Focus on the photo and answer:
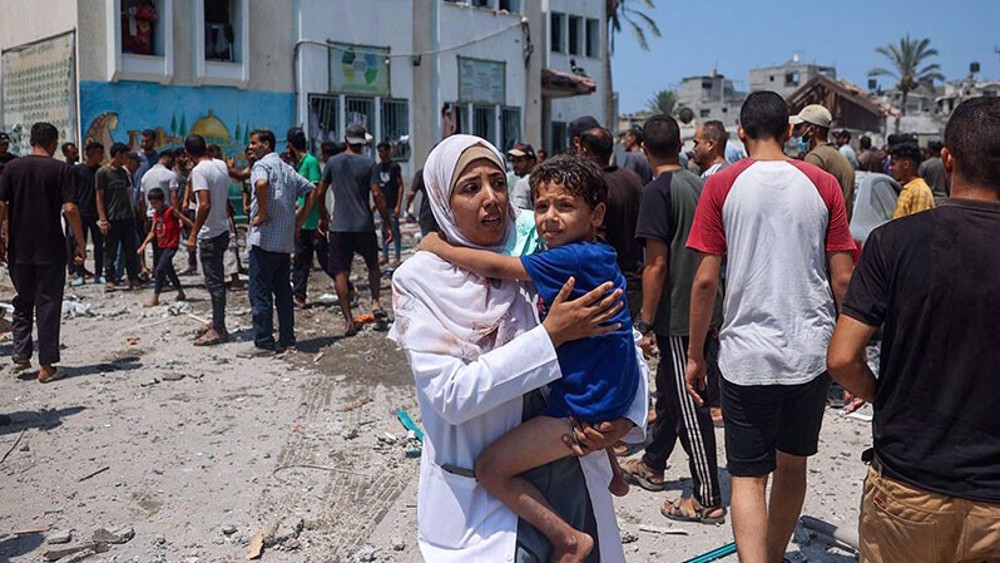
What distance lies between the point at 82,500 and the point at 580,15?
27.6 meters

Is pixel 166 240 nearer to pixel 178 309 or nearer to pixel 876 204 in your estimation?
pixel 178 309

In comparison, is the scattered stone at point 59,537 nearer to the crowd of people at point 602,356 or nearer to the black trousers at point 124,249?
the crowd of people at point 602,356

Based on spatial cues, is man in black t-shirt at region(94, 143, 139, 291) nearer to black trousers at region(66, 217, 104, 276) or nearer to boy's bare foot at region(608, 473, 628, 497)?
black trousers at region(66, 217, 104, 276)

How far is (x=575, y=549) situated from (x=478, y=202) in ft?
3.14

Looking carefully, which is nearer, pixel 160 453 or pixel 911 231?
Answer: pixel 911 231

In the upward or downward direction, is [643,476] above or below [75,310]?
below

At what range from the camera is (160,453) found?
223 inches

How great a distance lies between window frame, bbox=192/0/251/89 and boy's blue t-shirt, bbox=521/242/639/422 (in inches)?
681

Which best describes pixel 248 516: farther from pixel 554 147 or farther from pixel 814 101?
pixel 814 101

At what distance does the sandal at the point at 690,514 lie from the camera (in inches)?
178

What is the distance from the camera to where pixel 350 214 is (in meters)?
8.78

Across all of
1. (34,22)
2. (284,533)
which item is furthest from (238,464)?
(34,22)

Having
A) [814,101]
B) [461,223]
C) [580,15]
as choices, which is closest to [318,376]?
[461,223]

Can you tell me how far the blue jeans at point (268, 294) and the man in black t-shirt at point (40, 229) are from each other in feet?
5.30
